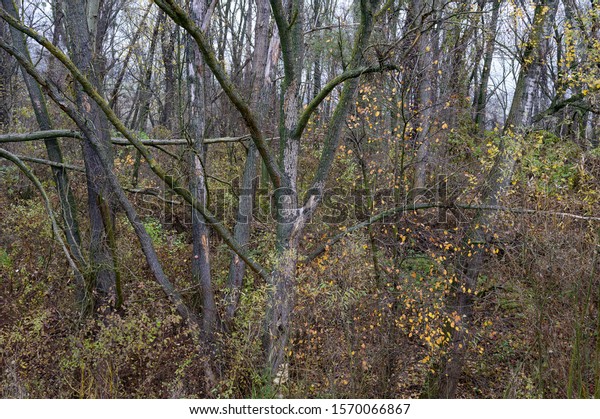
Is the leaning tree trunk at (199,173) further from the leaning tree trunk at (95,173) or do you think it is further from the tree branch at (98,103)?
the leaning tree trunk at (95,173)

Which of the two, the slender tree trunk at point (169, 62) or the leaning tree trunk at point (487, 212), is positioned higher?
the slender tree trunk at point (169, 62)

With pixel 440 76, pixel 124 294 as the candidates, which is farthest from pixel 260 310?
pixel 440 76

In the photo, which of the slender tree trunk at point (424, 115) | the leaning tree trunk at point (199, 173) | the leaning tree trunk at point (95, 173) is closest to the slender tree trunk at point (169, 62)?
the leaning tree trunk at point (199, 173)

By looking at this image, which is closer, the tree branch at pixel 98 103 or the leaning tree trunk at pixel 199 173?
the tree branch at pixel 98 103

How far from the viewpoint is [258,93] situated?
A: 8227 millimetres

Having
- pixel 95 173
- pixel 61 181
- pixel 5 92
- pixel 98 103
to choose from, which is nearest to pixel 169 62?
pixel 5 92

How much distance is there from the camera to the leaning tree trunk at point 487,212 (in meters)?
6.85

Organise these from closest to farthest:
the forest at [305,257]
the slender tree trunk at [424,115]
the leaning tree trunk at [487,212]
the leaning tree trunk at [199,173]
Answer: the forest at [305,257], the leaning tree trunk at [199,173], the leaning tree trunk at [487,212], the slender tree trunk at [424,115]

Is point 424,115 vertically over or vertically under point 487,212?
over

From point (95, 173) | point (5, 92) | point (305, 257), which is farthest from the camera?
point (5, 92)

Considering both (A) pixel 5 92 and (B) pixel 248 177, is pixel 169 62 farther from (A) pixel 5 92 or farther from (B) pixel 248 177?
(B) pixel 248 177

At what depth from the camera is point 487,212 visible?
22.8 feet

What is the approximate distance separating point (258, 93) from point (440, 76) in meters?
3.95
